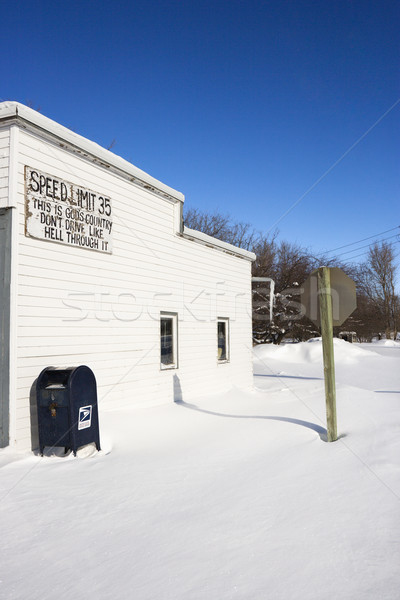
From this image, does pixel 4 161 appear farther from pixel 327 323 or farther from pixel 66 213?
pixel 327 323

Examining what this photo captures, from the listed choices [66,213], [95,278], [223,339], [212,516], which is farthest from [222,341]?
[212,516]

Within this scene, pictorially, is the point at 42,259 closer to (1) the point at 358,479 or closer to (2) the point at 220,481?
(2) the point at 220,481

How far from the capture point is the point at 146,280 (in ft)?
29.8

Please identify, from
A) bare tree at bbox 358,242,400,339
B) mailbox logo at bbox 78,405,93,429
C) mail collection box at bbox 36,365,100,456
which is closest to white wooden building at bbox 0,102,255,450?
mail collection box at bbox 36,365,100,456

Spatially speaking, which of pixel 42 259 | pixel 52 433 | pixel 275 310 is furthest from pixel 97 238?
pixel 275 310

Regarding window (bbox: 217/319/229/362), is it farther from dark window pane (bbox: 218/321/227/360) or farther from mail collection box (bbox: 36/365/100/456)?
mail collection box (bbox: 36/365/100/456)

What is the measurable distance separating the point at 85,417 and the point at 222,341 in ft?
23.0

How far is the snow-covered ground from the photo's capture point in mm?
2701

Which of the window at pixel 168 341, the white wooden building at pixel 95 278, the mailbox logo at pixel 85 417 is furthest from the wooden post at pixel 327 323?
the window at pixel 168 341

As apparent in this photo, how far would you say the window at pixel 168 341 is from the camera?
972 cm

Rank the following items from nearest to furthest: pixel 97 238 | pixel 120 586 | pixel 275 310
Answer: pixel 120 586 → pixel 97 238 → pixel 275 310

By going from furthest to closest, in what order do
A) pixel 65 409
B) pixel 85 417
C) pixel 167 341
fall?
pixel 167 341, pixel 85 417, pixel 65 409

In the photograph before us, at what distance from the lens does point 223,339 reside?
12539 mm

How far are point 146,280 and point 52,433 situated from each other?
4.09m
